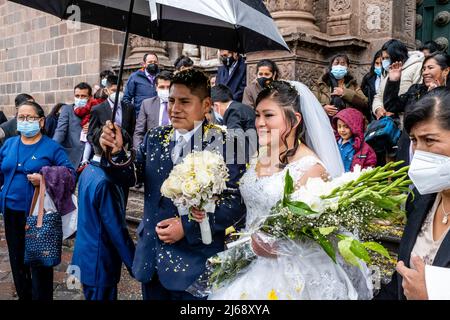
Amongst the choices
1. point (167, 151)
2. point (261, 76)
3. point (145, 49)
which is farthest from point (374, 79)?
point (145, 49)

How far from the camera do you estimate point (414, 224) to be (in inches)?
100.0

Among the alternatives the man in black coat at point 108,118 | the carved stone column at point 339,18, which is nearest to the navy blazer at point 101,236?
the man in black coat at point 108,118

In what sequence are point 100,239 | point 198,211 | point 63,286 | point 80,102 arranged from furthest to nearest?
1. point 80,102
2. point 63,286
3. point 100,239
4. point 198,211

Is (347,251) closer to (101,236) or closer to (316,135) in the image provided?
(316,135)

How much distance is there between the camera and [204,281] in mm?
2975

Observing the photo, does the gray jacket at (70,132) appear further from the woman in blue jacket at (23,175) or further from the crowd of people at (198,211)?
the woman in blue jacket at (23,175)

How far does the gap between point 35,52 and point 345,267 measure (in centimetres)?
1410

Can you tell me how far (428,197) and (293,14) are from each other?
18.7ft

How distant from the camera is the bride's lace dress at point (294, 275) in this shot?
8.74 ft

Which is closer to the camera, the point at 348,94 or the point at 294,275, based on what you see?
the point at 294,275

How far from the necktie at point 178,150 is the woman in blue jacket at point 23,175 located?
204 centimetres

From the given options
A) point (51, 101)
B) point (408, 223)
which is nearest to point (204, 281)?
point (408, 223)

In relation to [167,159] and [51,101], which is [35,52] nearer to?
[51,101]

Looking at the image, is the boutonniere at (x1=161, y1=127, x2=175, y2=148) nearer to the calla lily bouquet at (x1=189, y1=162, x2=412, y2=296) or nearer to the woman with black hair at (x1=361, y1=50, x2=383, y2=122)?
the calla lily bouquet at (x1=189, y1=162, x2=412, y2=296)
